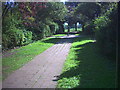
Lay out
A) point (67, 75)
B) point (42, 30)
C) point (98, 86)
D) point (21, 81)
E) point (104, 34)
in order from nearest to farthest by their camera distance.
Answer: point (98, 86), point (21, 81), point (67, 75), point (104, 34), point (42, 30)

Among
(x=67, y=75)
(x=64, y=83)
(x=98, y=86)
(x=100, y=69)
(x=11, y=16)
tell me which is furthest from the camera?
(x=11, y=16)

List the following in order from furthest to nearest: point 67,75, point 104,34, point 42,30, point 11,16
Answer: point 42,30 < point 11,16 < point 104,34 < point 67,75

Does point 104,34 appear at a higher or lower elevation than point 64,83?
higher

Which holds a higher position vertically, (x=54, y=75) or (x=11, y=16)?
(x=11, y=16)

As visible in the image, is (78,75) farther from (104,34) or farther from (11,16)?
(11,16)

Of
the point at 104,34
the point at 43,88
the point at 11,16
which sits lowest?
the point at 43,88

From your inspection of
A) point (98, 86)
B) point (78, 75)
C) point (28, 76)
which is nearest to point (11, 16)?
point (28, 76)

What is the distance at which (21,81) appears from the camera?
498 centimetres

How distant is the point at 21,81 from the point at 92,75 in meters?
2.11

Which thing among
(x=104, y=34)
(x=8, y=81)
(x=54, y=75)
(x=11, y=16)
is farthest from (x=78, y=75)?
(x=11, y=16)

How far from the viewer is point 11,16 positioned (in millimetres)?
12492

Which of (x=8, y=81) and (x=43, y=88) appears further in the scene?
(x=8, y=81)

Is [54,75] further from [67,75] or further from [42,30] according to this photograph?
[42,30]

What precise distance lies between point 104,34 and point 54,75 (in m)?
3.70
